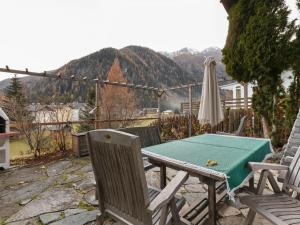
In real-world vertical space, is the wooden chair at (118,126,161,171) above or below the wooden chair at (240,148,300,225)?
above

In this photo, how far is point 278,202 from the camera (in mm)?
1938

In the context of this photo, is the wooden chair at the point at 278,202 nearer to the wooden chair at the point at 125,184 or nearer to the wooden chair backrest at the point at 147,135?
the wooden chair at the point at 125,184

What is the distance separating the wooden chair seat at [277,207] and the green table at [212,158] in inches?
8.3

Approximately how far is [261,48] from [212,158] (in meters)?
4.15

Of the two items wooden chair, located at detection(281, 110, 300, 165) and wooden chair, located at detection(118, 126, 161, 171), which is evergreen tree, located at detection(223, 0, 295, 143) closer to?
wooden chair, located at detection(281, 110, 300, 165)

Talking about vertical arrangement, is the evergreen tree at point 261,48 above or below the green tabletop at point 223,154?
above

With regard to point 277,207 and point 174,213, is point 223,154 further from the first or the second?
point 174,213

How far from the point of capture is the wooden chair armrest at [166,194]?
54.9 inches

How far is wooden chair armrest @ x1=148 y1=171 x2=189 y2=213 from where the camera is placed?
1.39 metres

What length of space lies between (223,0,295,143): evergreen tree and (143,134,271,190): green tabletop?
9.58 feet

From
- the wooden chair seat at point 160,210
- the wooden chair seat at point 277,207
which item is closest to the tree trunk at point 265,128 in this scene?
the wooden chair seat at point 277,207

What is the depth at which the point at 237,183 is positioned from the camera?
1.87 meters

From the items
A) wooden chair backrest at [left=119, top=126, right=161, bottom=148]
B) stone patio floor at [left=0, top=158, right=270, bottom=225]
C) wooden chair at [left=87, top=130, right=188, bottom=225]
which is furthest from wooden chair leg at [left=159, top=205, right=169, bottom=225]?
wooden chair backrest at [left=119, top=126, right=161, bottom=148]

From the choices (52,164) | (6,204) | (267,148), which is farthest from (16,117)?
(267,148)
